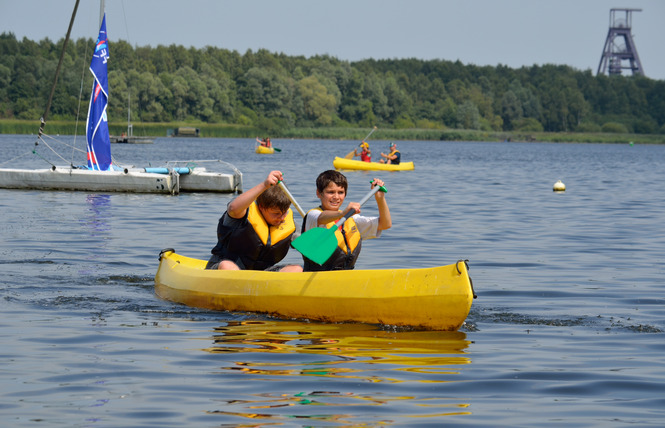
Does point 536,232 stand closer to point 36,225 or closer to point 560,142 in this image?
point 36,225

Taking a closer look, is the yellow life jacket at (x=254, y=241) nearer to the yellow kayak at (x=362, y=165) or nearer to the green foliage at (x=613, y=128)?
the yellow kayak at (x=362, y=165)

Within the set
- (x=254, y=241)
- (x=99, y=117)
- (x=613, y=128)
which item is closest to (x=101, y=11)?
(x=99, y=117)

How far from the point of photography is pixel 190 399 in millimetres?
5477

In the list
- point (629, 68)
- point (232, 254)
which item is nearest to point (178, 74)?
point (629, 68)

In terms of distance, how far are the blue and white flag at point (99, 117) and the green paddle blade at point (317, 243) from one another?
581 inches

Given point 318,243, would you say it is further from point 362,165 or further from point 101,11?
point 362,165

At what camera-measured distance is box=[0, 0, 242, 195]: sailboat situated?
70.2 ft

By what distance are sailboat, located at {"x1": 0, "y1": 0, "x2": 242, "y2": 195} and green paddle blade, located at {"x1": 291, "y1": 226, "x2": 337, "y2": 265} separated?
1350 cm

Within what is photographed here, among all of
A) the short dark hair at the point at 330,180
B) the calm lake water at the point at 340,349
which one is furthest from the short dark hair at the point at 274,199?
the calm lake water at the point at 340,349

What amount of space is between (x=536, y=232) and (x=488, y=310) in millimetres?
7286

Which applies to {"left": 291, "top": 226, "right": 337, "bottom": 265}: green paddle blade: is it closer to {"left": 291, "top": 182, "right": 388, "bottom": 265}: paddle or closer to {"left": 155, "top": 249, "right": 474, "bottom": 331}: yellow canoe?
{"left": 291, "top": 182, "right": 388, "bottom": 265}: paddle

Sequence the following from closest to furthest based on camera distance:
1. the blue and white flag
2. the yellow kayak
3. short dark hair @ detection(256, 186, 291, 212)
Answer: short dark hair @ detection(256, 186, 291, 212), the blue and white flag, the yellow kayak

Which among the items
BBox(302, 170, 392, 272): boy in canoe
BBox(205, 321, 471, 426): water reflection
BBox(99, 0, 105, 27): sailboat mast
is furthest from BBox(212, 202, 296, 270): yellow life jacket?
BBox(99, 0, 105, 27): sailboat mast

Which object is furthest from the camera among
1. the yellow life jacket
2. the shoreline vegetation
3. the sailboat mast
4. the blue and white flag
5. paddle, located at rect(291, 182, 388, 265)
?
the shoreline vegetation
